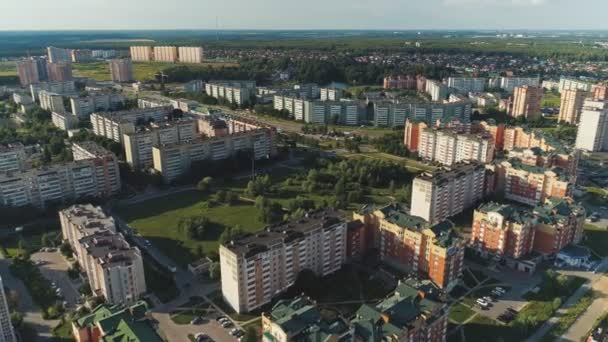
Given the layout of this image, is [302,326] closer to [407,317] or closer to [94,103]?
[407,317]

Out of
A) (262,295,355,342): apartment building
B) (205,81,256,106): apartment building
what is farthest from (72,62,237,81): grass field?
(262,295,355,342): apartment building

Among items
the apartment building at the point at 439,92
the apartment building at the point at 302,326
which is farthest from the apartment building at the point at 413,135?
the apartment building at the point at 302,326

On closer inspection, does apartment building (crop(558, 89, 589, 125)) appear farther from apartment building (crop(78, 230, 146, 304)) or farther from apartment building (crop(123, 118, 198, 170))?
apartment building (crop(78, 230, 146, 304))

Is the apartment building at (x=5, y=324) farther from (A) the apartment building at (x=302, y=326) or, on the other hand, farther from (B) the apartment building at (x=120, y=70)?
(B) the apartment building at (x=120, y=70)

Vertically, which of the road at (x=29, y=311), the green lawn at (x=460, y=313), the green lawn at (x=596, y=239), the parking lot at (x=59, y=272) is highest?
the green lawn at (x=596, y=239)

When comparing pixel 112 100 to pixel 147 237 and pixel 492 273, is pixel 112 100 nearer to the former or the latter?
pixel 147 237

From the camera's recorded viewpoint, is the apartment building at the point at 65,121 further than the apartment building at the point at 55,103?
No

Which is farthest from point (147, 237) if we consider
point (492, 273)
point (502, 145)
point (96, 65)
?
point (96, 65)
